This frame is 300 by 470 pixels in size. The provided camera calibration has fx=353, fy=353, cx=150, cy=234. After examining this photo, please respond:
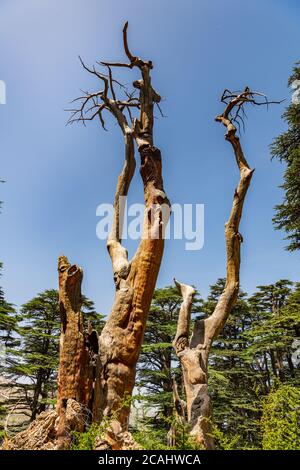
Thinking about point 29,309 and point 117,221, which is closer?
point 117,221

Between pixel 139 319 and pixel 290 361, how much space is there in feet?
59.5

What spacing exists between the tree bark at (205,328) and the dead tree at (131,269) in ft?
3.16

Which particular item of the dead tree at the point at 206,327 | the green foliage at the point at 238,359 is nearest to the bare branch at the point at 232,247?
the dead tree at the point at 206,327

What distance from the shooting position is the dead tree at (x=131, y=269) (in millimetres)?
4105

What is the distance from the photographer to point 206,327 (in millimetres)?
5391

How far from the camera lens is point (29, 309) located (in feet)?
64.6

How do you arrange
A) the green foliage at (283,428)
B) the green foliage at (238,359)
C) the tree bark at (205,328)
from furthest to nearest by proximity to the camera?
1. the green foliage at (238,359)
2. the tree bark at (205,328)
3. the green foliage at (283,428)

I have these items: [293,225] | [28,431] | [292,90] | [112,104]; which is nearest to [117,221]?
[112,104]

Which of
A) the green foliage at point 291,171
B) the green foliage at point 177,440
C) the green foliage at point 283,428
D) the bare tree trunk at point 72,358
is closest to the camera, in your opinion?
the green foliage at point 177,440

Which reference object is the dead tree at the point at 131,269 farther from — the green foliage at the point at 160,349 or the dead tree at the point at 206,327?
the green foliage at the point at 160,349

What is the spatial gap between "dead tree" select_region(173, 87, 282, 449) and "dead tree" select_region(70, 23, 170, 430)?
95 cm

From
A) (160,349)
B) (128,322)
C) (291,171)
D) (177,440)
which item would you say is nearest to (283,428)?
(177,440)

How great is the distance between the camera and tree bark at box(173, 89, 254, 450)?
4.51 m
